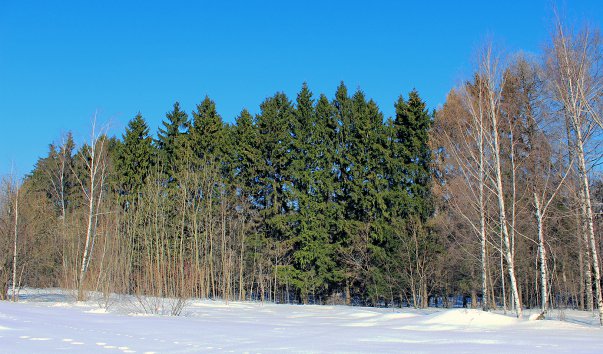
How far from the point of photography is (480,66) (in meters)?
16.8

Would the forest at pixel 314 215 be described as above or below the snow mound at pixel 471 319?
above

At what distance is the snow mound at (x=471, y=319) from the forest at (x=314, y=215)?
24.0 feet

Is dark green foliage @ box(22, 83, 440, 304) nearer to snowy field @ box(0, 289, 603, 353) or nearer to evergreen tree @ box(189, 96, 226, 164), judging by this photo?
evergreen tree @ box(189, 96, 226, 164)

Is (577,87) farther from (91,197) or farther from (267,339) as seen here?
(91,197)

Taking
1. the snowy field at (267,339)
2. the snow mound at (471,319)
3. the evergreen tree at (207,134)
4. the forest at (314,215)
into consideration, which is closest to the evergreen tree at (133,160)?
the forest at (314,215)

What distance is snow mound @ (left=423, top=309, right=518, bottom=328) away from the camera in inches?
491

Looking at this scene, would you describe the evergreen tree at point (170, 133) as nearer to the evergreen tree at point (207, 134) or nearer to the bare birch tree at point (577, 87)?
the evergreen tree at point (207, 134)

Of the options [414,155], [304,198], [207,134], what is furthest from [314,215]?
[207,134]

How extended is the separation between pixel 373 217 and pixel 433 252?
13.1 ft

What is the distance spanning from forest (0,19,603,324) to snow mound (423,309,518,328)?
288 inches

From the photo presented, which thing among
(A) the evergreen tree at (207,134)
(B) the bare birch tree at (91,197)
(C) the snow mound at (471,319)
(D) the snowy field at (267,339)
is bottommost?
(C) the snow mound at (471,319)

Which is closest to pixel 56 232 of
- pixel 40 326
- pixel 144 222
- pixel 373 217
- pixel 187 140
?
pixel 144 222

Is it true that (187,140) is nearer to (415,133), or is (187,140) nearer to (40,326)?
(415,133)

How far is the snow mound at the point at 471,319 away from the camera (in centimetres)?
1247
